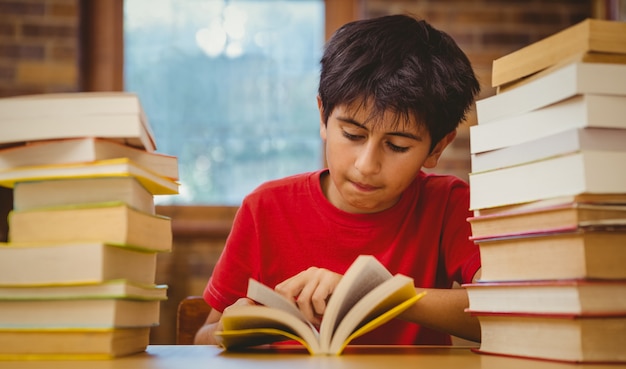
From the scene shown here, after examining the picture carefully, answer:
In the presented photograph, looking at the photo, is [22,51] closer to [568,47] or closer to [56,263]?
[56,263]

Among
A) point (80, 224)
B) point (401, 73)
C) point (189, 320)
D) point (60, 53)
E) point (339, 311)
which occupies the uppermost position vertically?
point (60, 53)

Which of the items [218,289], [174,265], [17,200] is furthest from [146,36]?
[17,200]

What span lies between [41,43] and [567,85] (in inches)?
106

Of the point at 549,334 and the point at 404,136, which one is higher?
the point at 404,136

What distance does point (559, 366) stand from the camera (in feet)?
2.79

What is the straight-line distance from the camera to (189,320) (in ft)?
5.41

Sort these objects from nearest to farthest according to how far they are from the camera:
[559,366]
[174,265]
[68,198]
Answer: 1. [559,366]
2. [68,198]
3. [174,265]

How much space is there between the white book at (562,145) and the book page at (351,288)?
0.21 metres

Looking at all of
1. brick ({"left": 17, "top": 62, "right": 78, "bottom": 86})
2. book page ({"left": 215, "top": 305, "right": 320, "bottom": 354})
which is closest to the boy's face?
book page ({"left": 215, "top": 305, "right": 320, "bottom": 354})

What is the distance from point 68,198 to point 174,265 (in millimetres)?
2213

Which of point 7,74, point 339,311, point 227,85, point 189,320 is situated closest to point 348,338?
point 339,311

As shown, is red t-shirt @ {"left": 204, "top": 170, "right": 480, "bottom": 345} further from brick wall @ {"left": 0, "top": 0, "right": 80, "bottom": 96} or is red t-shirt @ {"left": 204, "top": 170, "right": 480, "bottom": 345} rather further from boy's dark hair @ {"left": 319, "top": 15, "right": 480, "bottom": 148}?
brick wall @ {"left": 0, "top": 0, "right": 80, "bottom": 96}

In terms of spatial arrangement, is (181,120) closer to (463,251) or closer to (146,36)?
(146,36)

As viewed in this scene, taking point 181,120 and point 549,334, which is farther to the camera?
point 181,120
